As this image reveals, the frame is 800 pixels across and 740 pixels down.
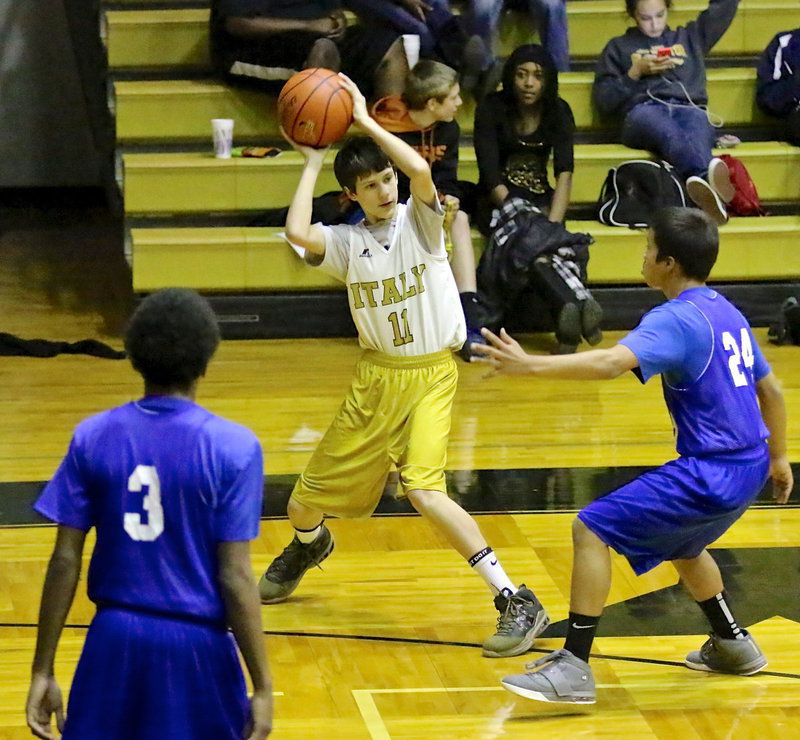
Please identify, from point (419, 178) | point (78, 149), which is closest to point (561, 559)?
point (419, 178)

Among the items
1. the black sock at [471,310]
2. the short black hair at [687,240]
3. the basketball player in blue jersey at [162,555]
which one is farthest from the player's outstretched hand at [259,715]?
the black sock at [471,310]

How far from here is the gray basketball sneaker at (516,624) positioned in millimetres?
3908

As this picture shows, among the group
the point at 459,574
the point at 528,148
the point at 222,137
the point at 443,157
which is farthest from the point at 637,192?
the point at 459,574

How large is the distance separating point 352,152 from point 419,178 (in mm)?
221

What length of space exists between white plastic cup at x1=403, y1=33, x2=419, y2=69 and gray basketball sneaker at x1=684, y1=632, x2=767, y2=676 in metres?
4.82

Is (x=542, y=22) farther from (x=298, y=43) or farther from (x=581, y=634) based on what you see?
(x=581, y=634)

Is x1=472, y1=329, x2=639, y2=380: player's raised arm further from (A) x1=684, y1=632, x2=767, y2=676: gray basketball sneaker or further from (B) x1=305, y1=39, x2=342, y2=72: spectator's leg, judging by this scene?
(B) x1=305, y1=39, x2=342, y2=72: spectator's leg

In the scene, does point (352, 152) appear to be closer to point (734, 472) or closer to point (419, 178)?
point (419, 178)

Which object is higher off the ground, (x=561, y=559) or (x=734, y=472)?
(x=734, y=472)

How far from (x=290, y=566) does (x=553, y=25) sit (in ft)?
16.3

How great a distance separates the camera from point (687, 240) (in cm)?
359

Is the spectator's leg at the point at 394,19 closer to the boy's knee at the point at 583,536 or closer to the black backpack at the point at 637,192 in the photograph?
the black backpack at the point at 637,192

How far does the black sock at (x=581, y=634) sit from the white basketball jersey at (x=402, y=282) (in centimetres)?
94

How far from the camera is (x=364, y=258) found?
4.12 metres
